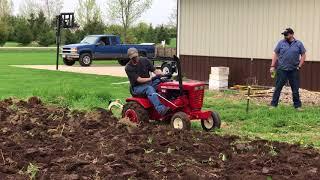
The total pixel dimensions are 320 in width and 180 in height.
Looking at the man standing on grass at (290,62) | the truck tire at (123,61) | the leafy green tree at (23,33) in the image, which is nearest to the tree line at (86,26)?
the leafy green tree at (23,33)

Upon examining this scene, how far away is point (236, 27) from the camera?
1877 cm

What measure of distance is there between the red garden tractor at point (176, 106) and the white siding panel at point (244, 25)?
7.52m

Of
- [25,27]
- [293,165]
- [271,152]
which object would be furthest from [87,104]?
[25,27]

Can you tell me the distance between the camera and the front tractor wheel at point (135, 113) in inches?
405

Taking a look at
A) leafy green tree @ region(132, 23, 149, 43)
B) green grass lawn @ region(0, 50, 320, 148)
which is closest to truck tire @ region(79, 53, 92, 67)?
green grass lawn @ region(0, 50, 320, 148)

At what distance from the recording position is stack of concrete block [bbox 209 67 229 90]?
1797 cm

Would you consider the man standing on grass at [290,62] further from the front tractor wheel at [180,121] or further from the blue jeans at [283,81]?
the front tractor wheel at [180,121]

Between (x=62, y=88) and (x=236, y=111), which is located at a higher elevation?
(x=62, y=88)

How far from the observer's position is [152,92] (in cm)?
1038

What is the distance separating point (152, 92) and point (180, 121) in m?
0.78

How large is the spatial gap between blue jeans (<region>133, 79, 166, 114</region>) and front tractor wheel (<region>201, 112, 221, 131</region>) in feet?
2.41

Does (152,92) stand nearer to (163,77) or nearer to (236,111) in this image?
(163,77)

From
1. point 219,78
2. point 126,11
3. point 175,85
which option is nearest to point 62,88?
point 219,78

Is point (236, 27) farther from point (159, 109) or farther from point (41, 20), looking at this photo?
point (41, 20)
